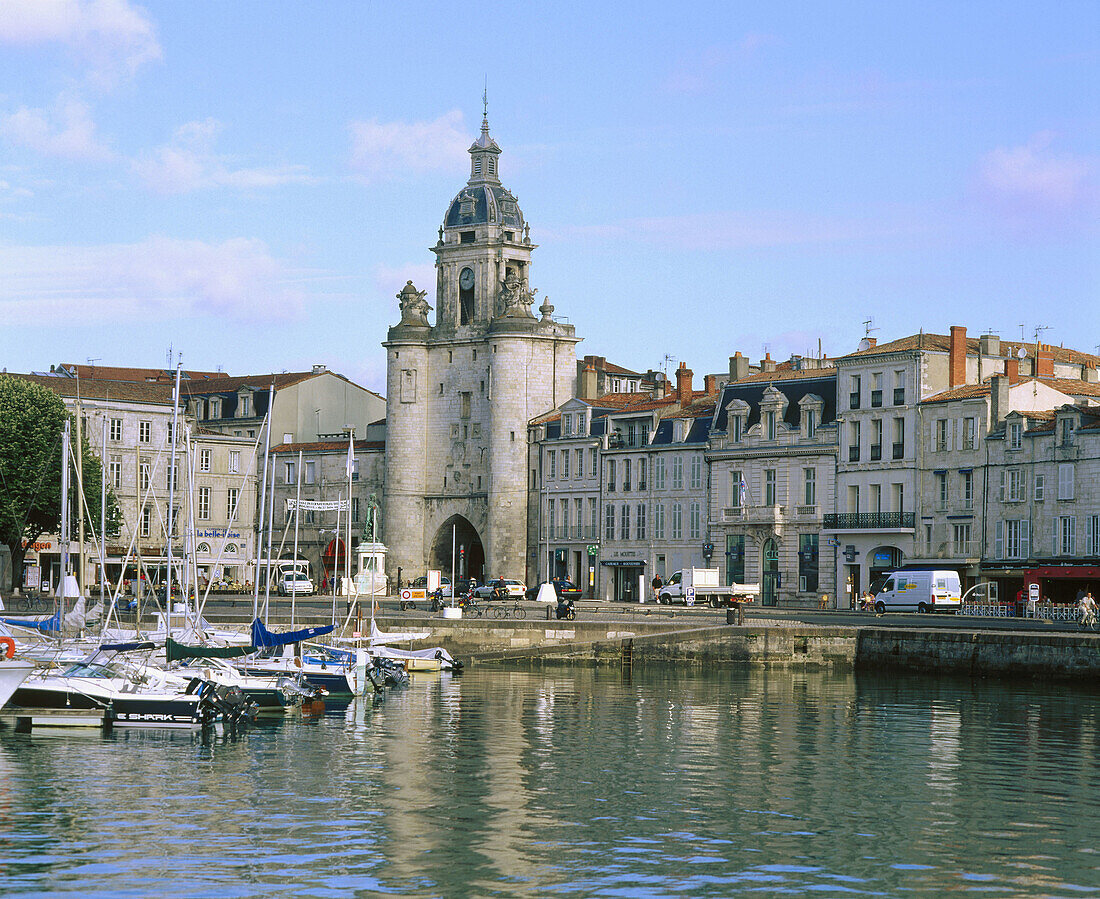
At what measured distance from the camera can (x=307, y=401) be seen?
116000 mm

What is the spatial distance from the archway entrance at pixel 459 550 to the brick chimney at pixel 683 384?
16.2 meters

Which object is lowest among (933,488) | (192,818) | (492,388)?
(192,818)

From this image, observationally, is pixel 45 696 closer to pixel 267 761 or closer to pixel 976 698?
pixel 267 761

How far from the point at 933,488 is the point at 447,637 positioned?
2673cm

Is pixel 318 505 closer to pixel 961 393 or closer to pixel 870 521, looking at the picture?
pixel 870 521

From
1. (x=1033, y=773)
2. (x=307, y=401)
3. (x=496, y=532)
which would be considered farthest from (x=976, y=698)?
(x=307, y=401)

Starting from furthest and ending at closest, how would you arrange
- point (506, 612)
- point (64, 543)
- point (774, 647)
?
point (506, 612)
point (774, 647)
point (64, 543)

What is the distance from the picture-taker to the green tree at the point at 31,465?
249 feet

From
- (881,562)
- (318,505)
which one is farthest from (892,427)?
(318,505)

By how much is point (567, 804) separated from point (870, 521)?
54.1 m

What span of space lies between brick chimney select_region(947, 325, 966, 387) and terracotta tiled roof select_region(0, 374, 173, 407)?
47.1 m

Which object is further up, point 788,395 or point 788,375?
point 788,375

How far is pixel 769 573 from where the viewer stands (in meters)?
87.7

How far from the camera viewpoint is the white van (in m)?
73.7
